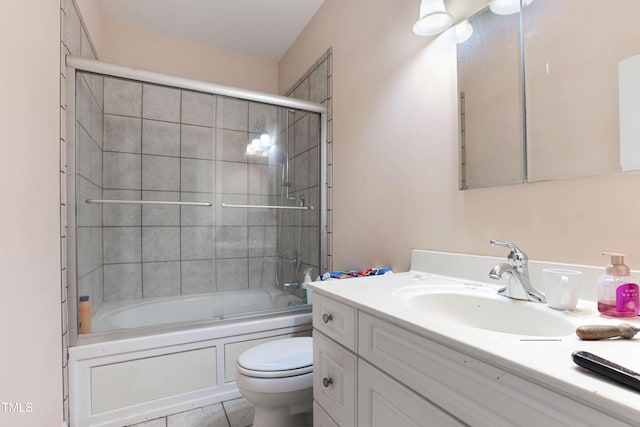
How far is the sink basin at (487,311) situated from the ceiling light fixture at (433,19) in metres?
1.05

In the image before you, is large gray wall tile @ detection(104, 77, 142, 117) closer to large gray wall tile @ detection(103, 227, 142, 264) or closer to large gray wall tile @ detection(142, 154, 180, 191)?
large gray wall tile @ detection(142, 154, 180, 191)

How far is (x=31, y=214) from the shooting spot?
1.15m

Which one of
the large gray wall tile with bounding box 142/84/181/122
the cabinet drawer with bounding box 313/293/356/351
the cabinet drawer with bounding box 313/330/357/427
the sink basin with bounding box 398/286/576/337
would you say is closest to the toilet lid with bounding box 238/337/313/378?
the cabinet drawer with bounding box 313/330/357/427

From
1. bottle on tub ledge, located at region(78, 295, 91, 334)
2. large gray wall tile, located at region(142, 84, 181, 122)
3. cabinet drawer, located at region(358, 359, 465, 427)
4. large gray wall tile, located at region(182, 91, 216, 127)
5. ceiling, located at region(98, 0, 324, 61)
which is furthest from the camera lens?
ceiling, located at region(98, 0, 324, 61)

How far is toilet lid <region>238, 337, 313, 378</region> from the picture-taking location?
1313 millimetres

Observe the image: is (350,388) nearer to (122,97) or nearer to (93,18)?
(122,97)

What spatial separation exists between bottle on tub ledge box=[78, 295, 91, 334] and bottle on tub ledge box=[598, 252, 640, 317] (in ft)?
6.82

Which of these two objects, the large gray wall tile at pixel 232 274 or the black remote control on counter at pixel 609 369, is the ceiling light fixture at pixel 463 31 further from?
the large gray wall tile at pixel 232 274

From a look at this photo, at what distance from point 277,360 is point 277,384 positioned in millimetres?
101

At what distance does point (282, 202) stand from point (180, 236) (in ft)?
2.80

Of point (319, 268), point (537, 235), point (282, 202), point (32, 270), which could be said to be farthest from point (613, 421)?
point (282, 202)

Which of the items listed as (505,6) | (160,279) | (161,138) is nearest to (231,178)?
(161,138)

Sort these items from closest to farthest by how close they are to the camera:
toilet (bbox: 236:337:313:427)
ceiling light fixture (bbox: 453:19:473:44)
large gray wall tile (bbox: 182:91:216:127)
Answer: ceiling light fixture (bbox: 453:19:473:44), toilet (bbox: 236:337:313:427), large gray wall tile (bbox: 182:91:216:127)

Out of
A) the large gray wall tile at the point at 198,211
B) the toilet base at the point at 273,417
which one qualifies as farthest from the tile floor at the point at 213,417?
the large gray wall tile at the point at 198,211
